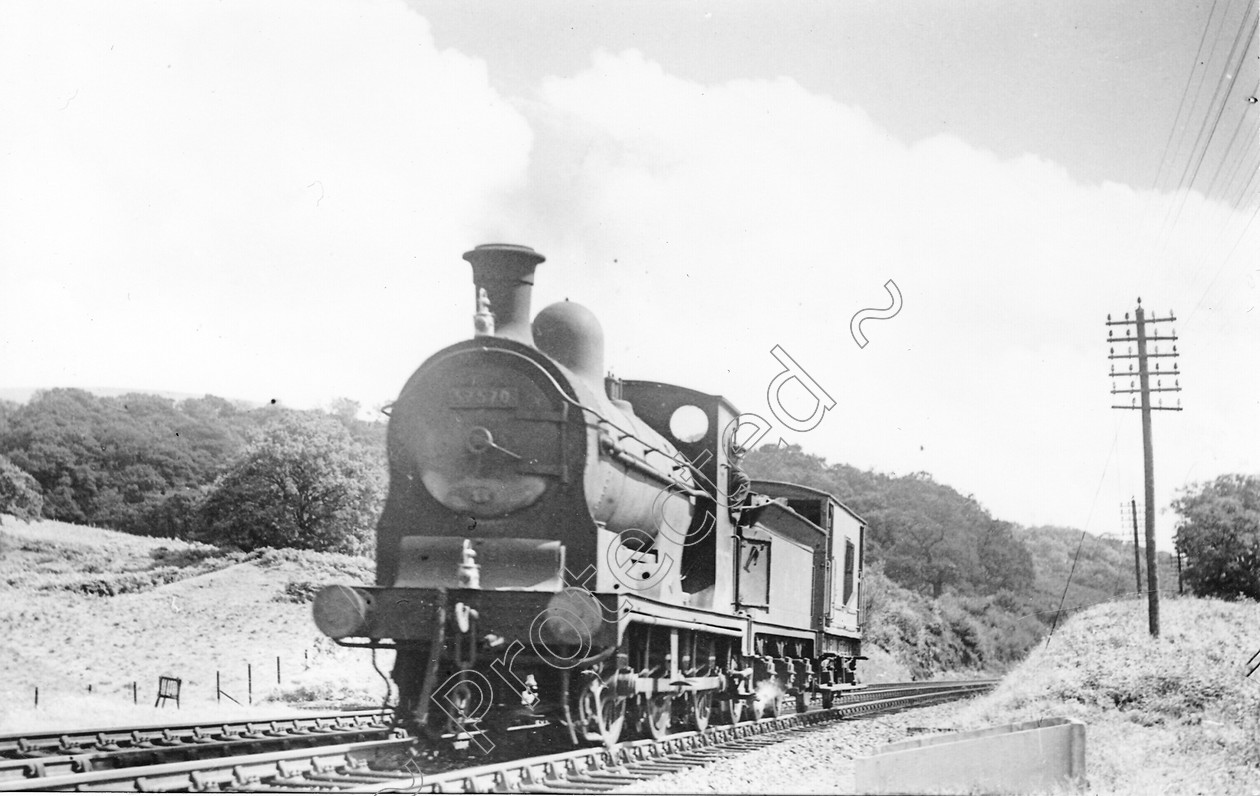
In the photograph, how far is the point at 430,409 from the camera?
330 inches

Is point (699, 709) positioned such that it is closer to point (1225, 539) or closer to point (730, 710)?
point (730, 710)

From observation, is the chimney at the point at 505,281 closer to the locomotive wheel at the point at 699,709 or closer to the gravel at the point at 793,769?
the gravel at the point at 793,769

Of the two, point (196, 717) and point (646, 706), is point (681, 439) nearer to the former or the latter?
point (646, 706)

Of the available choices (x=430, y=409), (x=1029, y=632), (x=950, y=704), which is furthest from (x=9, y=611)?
(x=1029, y=632)

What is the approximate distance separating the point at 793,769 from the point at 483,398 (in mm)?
A: 4158

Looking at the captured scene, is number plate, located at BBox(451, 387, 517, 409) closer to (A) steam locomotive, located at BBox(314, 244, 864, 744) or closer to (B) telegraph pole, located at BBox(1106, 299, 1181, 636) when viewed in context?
(A) steam locomotive, located at BBox(314, 244, 864, 744)

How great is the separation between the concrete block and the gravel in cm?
70

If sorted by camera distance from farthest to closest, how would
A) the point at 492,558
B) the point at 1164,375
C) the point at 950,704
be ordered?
1. the point at 1164,375
2. the point at 950,704
3. the point at 492,558

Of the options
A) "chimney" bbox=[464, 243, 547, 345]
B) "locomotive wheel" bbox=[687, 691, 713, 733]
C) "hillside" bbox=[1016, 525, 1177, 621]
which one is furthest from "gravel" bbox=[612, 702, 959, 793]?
"hillside" bbox=[1016, 525, 1177, 621]

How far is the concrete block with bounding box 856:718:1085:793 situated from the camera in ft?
22.7

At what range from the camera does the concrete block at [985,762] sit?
6906mm

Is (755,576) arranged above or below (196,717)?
above

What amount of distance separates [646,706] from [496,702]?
1.75 m

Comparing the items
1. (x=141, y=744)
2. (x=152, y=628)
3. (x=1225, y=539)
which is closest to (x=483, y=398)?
(x=141, y=744)
